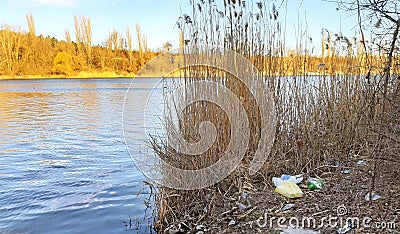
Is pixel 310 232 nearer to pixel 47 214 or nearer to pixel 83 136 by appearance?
pixel 47 214

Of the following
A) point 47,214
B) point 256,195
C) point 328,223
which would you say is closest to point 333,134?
point 256,195

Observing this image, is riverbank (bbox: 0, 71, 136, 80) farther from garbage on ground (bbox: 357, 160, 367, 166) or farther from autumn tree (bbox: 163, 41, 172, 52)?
garbage on ground (bbox: 357, 160, 367, 166)

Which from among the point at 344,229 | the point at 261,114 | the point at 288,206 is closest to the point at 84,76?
the point at 261,114

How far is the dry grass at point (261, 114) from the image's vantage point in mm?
2504

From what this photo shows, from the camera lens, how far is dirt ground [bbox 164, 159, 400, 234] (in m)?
1.89

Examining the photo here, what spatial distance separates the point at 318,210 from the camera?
2121 millimetres

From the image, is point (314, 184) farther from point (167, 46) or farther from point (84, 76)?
point (84, 76)

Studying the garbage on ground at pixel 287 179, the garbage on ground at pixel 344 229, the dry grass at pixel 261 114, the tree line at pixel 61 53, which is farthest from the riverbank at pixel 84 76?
the garbage on ground at pixel 344 229

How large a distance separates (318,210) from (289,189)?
340mm

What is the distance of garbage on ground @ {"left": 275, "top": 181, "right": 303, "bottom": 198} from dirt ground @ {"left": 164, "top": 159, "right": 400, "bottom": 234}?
4 centimetres

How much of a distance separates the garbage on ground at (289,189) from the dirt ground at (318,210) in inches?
1.5

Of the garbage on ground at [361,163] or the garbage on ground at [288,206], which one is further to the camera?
the garbage on ground at [361,163]

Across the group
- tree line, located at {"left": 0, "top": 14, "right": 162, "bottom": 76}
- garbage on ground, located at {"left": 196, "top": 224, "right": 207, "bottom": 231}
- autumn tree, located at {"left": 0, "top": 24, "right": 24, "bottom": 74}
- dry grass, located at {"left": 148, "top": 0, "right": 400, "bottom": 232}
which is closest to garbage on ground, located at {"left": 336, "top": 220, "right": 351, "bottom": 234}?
dry grass, located at {"left": 148, "top": 0, "right": 400, "bottom": 232}

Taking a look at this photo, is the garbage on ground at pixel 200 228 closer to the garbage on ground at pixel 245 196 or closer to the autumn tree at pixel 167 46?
the garbage on ground at pixel 245 196
